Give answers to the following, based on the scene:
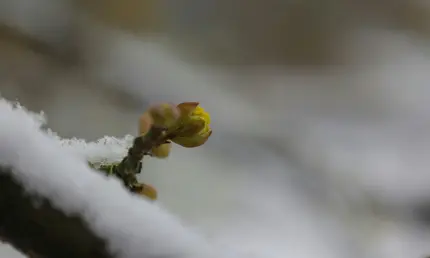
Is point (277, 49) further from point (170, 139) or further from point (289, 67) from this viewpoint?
point (170, 139)

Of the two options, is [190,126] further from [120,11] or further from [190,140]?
[120,11]

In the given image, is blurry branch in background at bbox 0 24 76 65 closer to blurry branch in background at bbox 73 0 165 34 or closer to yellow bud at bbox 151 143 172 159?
blurry branch in background at bbox 73 0 165 34

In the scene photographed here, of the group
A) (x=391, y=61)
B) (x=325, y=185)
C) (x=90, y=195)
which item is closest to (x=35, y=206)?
(x=90, y=195)

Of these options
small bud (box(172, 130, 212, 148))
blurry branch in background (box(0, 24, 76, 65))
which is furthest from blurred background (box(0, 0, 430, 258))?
small bud (box(172, 130, 212, 148))

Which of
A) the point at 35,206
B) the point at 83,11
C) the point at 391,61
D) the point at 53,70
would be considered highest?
the point at 391,61

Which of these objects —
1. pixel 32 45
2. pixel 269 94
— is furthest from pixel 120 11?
pixel 269 94

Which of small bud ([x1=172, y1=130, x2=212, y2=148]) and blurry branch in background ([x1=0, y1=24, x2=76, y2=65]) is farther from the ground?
blurry branch in background ([x1=0, y1=24, x2=76, y2=65])
